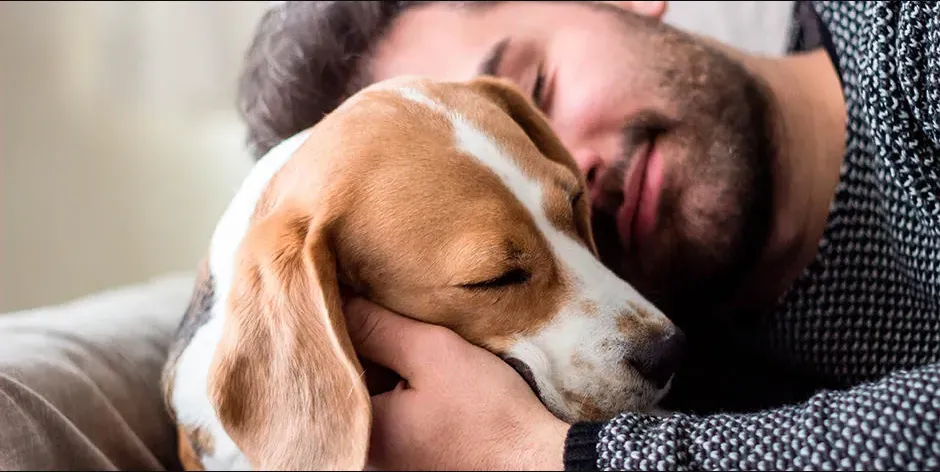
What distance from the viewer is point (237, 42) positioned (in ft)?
7.55

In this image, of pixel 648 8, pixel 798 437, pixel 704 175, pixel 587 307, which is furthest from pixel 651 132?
pixel 798 437

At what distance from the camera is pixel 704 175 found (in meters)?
1.41

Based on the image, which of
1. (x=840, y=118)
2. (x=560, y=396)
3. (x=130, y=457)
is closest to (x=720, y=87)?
(x=840, y=118)

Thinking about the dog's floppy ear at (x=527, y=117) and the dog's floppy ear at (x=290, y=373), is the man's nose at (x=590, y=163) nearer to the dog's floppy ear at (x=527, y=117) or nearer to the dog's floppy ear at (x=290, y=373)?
the dog's floppy ear at (x=527, y=117)

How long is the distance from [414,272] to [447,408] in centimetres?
16

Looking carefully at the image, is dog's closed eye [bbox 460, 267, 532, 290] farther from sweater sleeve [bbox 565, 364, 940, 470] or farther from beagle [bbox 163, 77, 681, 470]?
sweater sleeve [bbox 565, 364, 940, 470]

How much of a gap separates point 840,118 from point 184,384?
119 centimetres

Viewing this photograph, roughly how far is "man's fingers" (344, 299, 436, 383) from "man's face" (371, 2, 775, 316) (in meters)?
0.54

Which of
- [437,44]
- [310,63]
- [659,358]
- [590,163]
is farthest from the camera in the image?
[310,63]

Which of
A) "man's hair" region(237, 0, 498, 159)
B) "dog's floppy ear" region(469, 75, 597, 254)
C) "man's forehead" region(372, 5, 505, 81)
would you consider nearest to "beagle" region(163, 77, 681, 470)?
"dog's floppy ear" region(469, 75, 597, 254)

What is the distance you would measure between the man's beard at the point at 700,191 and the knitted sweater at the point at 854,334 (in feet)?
0.44

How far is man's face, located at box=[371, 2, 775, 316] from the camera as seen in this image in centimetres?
140

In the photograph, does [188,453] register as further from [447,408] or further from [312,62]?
[312,62]

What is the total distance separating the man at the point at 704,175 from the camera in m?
0.94
